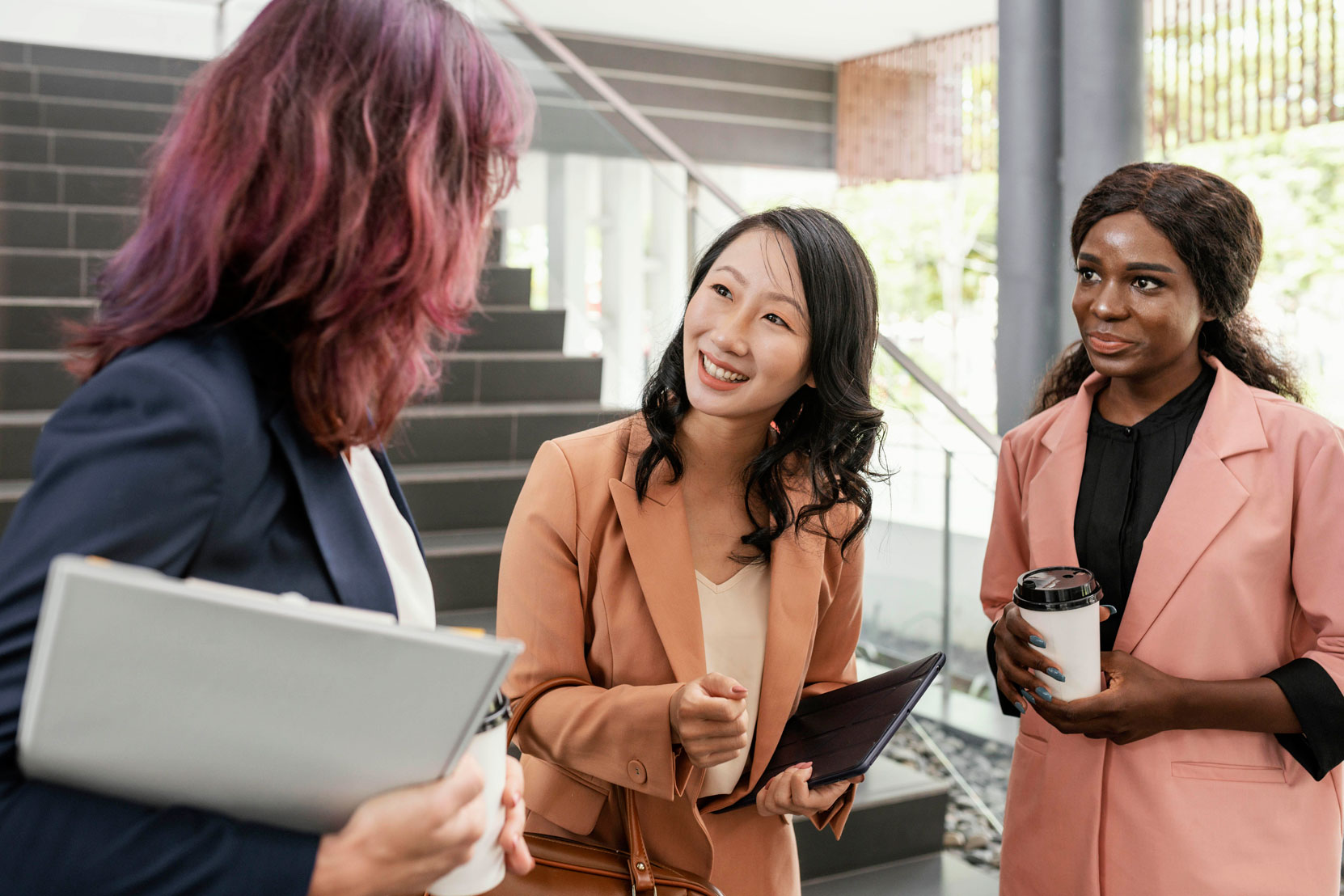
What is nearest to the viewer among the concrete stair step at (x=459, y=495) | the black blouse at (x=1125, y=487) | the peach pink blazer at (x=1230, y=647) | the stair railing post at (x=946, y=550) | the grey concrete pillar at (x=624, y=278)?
the peach pink blazer at (x=1230, y=647)

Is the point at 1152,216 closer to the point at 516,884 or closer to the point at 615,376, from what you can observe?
the point at 516,884

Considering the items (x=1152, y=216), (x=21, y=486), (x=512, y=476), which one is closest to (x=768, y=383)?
(x=1152, y=216)

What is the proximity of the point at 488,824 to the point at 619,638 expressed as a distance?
723mm

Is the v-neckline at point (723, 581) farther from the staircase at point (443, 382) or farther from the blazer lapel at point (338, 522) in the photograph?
the staircase at point (443, 382)

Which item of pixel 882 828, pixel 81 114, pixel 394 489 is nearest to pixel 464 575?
pixel 882 828

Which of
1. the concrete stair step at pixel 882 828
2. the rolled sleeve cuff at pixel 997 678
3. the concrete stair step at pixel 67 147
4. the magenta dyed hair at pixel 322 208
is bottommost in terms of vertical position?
the concrete stair step at pixel 882 828

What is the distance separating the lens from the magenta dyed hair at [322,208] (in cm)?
79

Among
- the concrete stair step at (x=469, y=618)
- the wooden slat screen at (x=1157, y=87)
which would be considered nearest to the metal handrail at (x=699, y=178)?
the concrete stair step at (x=469, y=618)

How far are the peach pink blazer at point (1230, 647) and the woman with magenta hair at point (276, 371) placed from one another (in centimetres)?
114

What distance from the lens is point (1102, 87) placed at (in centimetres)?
345

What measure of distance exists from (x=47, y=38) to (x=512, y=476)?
5065mm

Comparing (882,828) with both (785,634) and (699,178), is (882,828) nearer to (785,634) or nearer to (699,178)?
(785,634)

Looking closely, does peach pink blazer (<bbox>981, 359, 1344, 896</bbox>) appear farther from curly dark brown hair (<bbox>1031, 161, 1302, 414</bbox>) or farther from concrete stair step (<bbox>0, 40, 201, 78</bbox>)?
concrete stair step (<bbox>0, 40, 201, 78</bbox>)

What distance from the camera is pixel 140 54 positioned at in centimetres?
678
